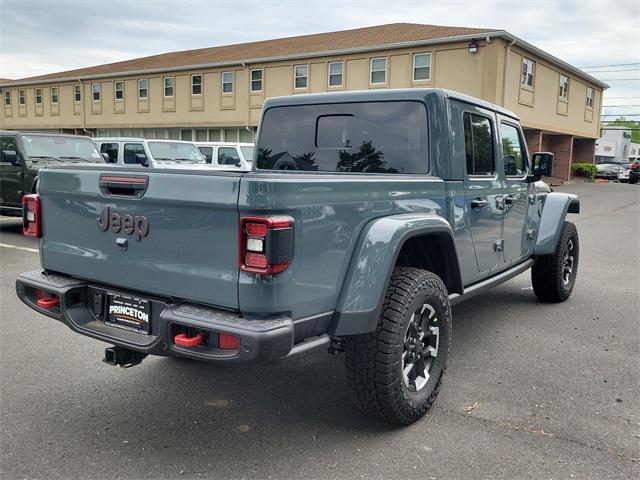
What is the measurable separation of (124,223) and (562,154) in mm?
32541

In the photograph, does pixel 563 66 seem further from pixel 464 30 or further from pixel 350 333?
pixel 350 333

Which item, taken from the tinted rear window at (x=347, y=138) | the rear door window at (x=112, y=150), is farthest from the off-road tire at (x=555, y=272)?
the rear door window at (x=112, y=150)

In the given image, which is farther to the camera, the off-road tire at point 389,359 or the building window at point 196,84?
the building window at point 196,84

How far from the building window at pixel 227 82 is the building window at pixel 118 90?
7894 mm

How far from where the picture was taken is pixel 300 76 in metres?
27.8

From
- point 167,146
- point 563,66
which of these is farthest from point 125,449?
point 563,66

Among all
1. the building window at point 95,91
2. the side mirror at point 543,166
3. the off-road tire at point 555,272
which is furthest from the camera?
the building window at point 95,91

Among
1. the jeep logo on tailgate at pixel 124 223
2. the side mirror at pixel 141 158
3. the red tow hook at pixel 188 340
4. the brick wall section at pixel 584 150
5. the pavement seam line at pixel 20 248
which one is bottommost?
the pavement seam line at pixel 20 248

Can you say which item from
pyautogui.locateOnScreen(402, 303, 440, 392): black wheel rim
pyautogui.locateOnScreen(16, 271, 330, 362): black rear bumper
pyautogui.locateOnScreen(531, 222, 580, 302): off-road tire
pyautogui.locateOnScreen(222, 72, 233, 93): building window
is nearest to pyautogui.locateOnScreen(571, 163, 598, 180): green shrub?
pyautogui.locateOnScreen(222, 72, 233, 93): building window

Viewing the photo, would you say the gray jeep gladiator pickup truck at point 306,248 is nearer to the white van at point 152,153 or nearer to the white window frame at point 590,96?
the white van at point 152,153

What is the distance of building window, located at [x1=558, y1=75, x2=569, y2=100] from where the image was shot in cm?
2900

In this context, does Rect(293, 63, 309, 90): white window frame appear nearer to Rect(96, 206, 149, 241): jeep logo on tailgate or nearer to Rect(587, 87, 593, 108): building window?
Rect(587, 87, 593, 108): building window

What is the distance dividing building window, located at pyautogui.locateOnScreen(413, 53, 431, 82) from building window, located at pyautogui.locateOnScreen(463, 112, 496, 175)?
67.0 feet

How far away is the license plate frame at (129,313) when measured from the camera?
9.82 ft
